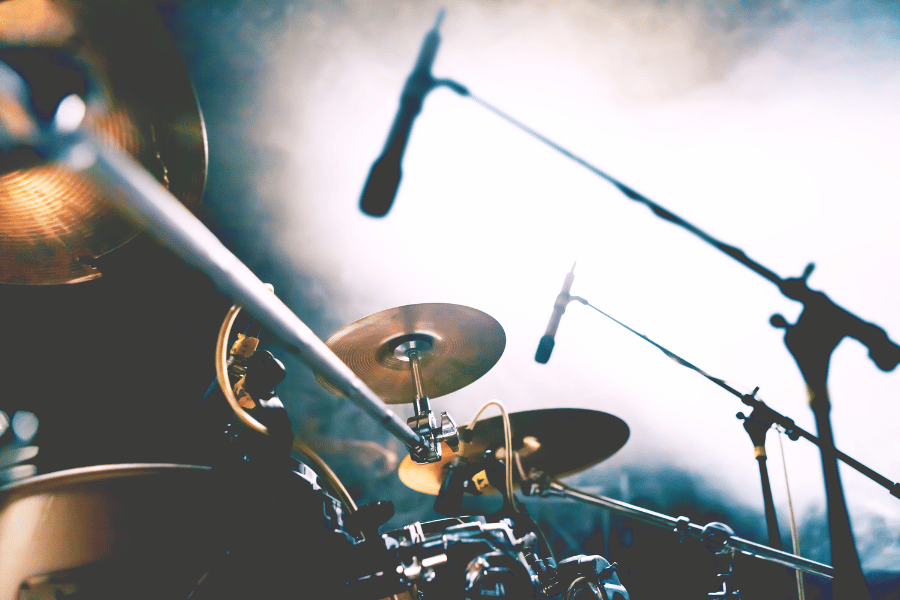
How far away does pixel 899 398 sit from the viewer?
1810 mm

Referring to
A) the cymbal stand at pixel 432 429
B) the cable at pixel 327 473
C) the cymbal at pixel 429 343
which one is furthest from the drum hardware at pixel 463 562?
the cymbal at pixel 429 343

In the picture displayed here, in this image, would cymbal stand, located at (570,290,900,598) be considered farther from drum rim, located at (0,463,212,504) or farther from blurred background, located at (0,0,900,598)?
drum rim, located at (0,463,212,504)

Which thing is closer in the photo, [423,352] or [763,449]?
[763,449]

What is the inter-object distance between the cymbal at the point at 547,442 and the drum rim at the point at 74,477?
3.30ft

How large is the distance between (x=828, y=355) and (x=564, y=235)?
1107 millimetres

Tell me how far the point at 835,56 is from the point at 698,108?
0.52m

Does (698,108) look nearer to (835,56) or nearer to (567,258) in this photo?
(835,56)

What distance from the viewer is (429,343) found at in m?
1.45

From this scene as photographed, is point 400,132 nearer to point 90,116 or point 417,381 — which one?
point 417,381

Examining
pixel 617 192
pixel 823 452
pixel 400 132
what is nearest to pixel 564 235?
pixel 617 192

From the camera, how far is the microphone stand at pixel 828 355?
0.95 meters

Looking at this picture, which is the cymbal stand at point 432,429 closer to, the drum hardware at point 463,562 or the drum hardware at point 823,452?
the drum hardware at point 463,562

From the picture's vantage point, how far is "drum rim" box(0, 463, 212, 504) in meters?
0.57

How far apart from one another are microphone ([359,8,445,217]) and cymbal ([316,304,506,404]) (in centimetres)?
→ 37
